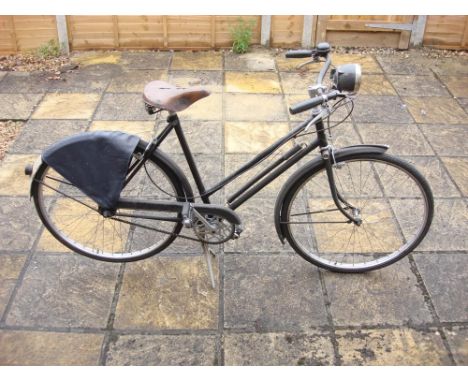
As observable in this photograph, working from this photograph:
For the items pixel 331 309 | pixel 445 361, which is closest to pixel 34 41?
pixel 331 309

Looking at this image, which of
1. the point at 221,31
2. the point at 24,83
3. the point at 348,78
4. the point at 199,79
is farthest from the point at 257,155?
the point at 221,31

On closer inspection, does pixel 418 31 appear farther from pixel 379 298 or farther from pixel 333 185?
pixel 379 298

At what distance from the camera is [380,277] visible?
3.29 m

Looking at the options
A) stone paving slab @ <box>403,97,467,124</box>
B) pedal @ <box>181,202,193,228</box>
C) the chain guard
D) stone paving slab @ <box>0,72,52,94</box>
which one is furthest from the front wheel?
stone paving slab @ <box>0,72,52,94</box>

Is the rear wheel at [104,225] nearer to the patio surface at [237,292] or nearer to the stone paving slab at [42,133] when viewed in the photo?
the patio surface at [237,292]

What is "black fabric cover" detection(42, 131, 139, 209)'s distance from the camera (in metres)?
2.75

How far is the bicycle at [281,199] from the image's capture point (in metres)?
2.76

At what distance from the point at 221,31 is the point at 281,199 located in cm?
389

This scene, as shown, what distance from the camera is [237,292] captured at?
3162 mm

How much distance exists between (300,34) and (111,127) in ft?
9.14

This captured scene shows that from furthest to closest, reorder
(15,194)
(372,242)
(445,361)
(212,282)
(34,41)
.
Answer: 1. (34,41)
2. (15,194)
3. (372,242)
4. (212,282)
5. (445,361)

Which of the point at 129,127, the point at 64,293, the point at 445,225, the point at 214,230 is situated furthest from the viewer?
the point at 129,127

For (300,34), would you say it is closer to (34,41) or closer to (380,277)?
(34,41)

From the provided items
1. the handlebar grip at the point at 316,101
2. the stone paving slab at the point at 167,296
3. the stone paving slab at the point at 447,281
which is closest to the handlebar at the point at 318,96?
the handlebar grip at the point at 316,101
